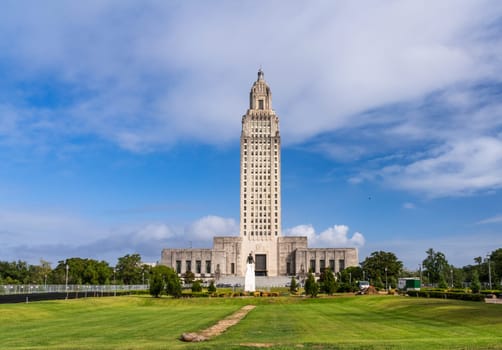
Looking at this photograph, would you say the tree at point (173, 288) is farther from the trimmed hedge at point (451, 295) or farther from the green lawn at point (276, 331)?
the trimmed hedge at point (451, 295)

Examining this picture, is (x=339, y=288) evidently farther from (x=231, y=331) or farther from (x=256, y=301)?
(x=231, y=331)

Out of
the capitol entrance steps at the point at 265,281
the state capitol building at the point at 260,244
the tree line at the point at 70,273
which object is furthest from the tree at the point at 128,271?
the state capitol building at the point at 260,244

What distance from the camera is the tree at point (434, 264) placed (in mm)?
123062

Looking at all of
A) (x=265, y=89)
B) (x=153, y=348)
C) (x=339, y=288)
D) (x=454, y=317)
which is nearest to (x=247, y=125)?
(x=265, y=89)

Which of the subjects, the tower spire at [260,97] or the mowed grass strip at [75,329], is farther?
the tower spire at [260,97]

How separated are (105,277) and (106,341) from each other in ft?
269

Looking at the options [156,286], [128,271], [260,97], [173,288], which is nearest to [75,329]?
[156,286]

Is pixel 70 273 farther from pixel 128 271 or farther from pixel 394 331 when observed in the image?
pixel 394 331

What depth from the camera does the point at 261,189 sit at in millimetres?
158000

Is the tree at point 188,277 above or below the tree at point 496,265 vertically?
below

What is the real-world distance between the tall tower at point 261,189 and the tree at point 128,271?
36330 mm

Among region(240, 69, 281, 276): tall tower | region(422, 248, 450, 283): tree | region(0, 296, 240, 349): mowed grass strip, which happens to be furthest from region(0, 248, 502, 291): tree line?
region(0, 296, 240, 349): mowed grass strip

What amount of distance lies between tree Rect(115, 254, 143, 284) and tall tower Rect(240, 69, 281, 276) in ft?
119

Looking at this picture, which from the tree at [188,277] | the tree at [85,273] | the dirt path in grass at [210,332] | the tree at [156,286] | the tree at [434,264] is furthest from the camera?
the tree at [188,277]
